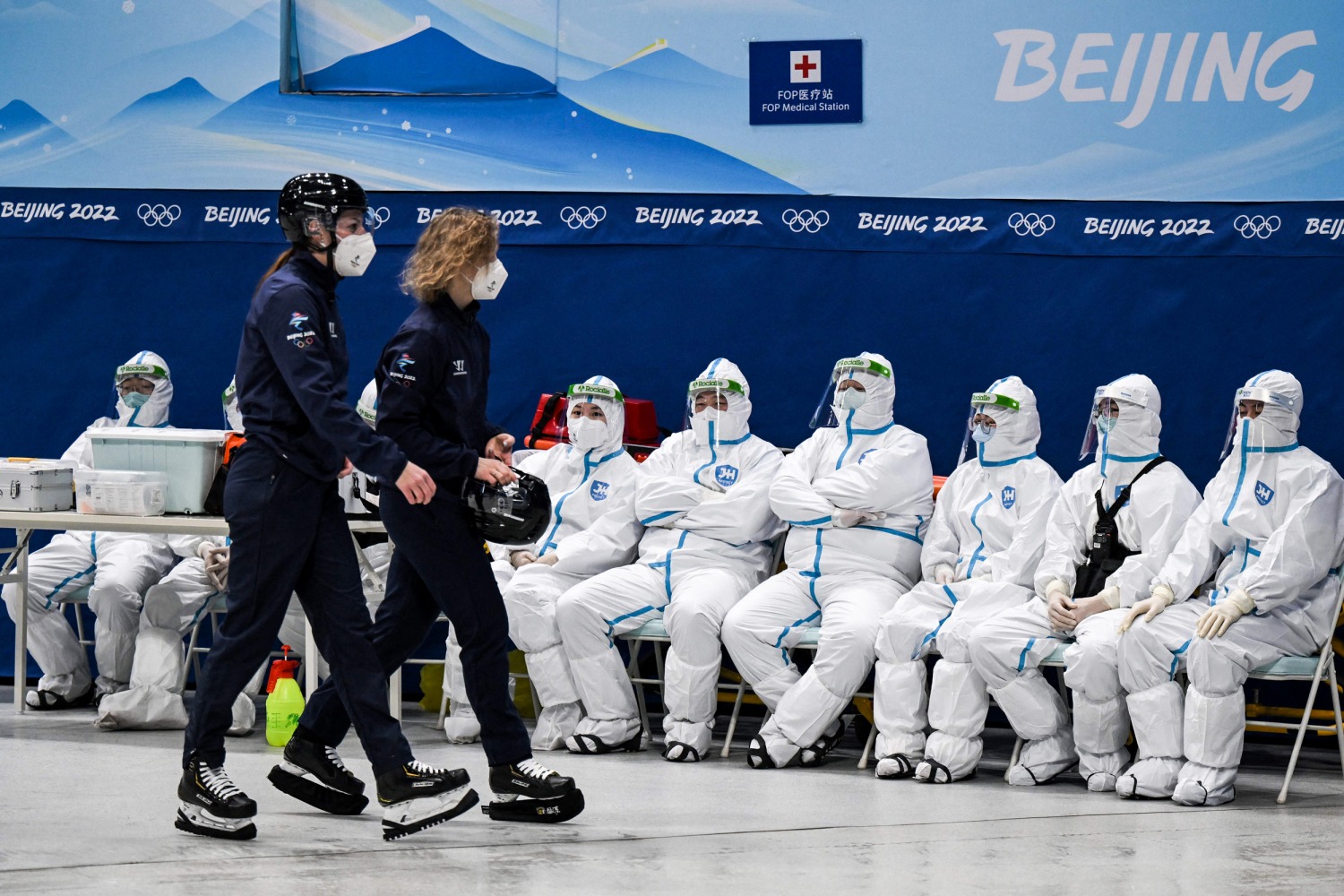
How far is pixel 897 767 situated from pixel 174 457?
2.98 metres

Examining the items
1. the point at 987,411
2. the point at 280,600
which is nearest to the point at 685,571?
the point at 987,411

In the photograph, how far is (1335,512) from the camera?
5535mm

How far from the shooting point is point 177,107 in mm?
8039

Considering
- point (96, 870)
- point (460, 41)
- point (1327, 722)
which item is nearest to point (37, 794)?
point (96, 870)

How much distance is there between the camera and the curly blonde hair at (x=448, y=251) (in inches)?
173

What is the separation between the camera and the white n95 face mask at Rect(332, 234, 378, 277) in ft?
14.4

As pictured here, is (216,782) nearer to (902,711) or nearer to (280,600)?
(280,600)

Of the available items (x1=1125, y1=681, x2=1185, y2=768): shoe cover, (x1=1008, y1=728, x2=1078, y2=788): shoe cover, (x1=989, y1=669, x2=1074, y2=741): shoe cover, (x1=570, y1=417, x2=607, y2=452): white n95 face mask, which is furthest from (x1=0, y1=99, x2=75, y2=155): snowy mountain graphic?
(x1=1125, y1=681, x2=1185, y2=768): shoe cover

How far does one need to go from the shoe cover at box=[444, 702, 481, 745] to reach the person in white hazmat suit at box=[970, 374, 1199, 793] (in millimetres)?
2035

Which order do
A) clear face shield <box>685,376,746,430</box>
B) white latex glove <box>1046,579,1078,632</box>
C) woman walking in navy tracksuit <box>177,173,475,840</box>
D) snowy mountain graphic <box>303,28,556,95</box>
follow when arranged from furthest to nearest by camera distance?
snowy mountain graphic <box>303,28,556,95</box>, clear face shield <box>685,376,746,430</box>, white latex glove <box>1046,579,1078,632</box>, woman walking in navy tracksuit <box>177,173,475,840</box>

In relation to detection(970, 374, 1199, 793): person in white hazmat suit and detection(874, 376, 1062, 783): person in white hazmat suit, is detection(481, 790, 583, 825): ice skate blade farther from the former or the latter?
detection(970, 374, 1199, 793): person in white hazmat suit

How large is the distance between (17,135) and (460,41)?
2401mm

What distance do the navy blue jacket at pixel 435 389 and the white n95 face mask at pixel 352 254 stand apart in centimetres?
20

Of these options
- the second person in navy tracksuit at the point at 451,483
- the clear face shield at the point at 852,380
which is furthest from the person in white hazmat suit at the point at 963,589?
the second person in navy tracksuit at the point at 451,483
